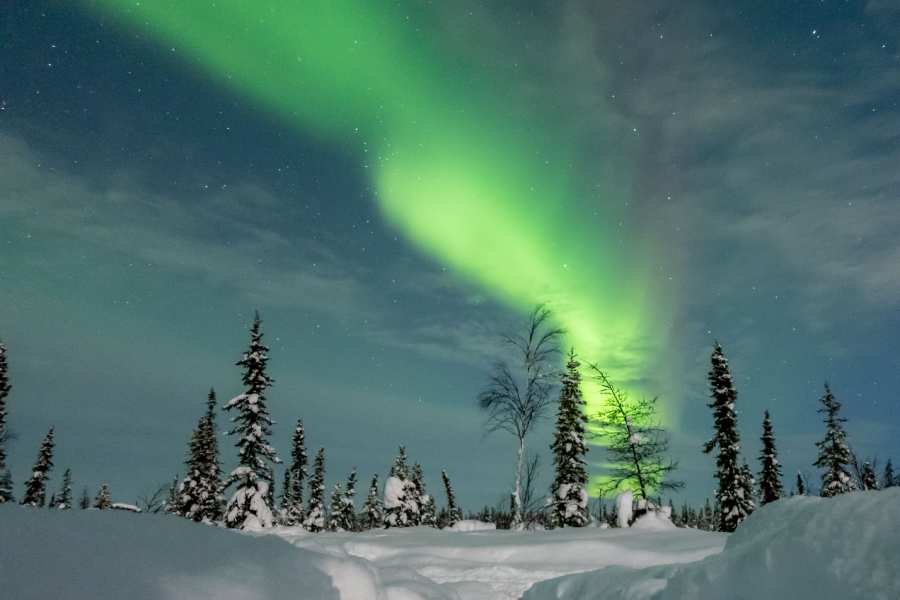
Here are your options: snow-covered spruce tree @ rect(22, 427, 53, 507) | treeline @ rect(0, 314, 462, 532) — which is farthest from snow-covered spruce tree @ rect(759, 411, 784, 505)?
snow-covered spruce tree @ rect(22, 427, 53, 507)

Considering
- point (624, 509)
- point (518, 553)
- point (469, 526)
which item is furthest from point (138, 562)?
point (469, 526)

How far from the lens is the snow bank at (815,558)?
2.06 metres

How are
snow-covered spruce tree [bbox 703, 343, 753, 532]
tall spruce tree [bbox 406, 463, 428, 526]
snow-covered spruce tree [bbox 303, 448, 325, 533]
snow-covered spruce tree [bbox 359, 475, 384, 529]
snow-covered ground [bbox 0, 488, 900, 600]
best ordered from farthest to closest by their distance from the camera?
snow-covered spruce tree [bbox 359, 475, 384, 529], snow-covered spruce tree [bbox 303, 448, 325, 533], tall spruce tree [bbox 406, 463, 428, 526], snow-covered spruce tree [bbox 703, 343, 753, 532], snow-covered ground [bbox 0, 488, 900, 600]

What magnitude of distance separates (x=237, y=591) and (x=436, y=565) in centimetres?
1013

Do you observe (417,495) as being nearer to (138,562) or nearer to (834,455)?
(834,455)

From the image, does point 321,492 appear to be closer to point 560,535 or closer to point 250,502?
point 250,502

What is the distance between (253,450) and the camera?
97.3ft

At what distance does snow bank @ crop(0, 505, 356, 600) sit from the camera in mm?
2385

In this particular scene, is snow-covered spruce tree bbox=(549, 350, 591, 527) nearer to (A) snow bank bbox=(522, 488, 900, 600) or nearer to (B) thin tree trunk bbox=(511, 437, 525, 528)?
(B) thin tree trunk bbox=(511, 437, 525, 528)

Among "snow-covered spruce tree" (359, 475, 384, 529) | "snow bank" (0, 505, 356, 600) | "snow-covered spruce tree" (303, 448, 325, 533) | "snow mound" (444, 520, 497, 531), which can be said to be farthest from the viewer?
"snow-covered spruce tree" (359, 475, 384, 529)

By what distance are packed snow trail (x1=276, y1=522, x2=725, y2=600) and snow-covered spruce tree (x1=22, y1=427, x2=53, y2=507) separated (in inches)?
1497

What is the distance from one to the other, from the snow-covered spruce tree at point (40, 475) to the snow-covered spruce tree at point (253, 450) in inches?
916

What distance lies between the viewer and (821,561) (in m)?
2.24

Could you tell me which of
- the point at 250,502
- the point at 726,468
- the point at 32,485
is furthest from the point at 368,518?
the point at 726,468
